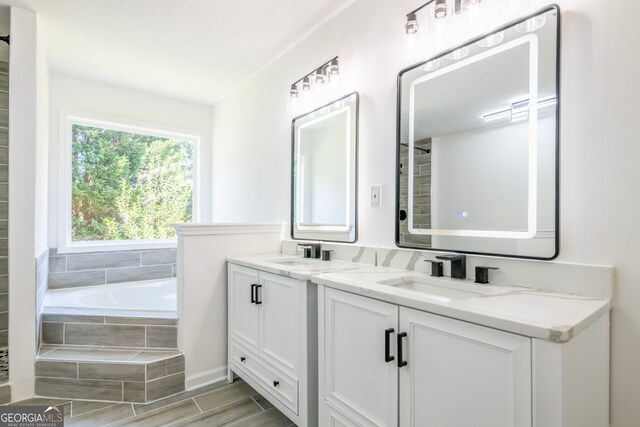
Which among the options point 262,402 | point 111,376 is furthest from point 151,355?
point 262,402

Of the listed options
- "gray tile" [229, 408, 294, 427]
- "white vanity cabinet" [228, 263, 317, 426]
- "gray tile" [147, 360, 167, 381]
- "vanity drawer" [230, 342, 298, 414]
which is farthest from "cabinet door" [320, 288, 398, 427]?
"gray tile" [147, 360, 167, 381]

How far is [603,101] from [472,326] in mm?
879

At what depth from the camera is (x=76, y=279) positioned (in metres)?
3.06

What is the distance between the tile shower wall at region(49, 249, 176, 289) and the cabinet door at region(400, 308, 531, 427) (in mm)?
→ 3057

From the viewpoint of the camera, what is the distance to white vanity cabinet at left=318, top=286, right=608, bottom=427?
2.72 feet

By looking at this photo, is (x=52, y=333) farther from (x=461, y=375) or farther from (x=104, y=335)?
(x=461, y=375)

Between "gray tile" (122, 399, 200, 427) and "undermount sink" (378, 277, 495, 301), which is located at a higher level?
"undermount sink" (378, 277, 495, 301)

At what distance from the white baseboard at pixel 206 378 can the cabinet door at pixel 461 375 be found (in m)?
1.52

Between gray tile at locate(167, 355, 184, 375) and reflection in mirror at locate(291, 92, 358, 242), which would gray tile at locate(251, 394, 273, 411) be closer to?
gray tile at locate(167, 355, 184, 375)

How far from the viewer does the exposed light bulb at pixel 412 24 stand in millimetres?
1589

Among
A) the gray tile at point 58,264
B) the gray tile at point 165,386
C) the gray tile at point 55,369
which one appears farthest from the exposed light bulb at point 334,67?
the gray tile at point 58,264

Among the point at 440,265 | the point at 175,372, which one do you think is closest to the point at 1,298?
the point at 175,372

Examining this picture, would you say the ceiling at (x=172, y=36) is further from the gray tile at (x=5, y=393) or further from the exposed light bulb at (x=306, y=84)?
the gray tile at (x=5, y=393)

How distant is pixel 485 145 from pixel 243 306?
1.62 meters
